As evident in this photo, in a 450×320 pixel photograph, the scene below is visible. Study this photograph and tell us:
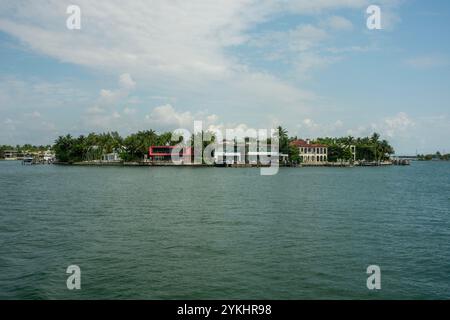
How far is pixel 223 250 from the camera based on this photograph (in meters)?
23.2

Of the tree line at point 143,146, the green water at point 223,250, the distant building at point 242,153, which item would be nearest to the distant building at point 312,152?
the tree line at point 143,146

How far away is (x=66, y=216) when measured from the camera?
34.3 metres

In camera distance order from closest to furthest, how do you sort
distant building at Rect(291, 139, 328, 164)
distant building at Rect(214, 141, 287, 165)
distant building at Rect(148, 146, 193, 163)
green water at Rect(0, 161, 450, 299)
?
green water at Rect(0, 161, 450, 299)
distant building at Rect(214, 141, 287, 165)
distant building at Rect(148, 146, 193, 163)
distant building at Rect(291, 139, 328, 164)

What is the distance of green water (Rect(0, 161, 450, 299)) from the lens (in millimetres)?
17516

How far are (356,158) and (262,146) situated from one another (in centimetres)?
6174

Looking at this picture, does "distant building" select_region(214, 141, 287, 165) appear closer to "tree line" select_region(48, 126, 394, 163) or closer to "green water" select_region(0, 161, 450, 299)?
"tree line" select_region(48, 126, 394, 163)

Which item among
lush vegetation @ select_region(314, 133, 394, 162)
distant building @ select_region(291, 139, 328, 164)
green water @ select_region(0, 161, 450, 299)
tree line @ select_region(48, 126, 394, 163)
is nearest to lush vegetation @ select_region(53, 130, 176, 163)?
tree line @ select_region(48, 126, 394, 163)

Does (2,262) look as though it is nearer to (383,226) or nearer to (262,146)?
(383,226)

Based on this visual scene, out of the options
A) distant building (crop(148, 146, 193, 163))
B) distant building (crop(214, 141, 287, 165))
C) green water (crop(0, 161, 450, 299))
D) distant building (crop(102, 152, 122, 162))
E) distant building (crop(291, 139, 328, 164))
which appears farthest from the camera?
distant building (crop(102, 152, 122, 162))

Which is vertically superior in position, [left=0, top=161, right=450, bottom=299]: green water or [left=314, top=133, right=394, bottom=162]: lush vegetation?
[left=314, top=133, right=394, bottom=162]: lush vegetation

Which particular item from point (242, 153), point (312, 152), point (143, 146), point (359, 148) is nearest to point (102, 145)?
point (143, 146)

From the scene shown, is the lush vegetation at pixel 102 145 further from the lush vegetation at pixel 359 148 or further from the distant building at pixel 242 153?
the lush vegetation at pixel 359 148

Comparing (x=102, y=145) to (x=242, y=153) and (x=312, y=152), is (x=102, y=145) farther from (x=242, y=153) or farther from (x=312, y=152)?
(x=312, y=152)
